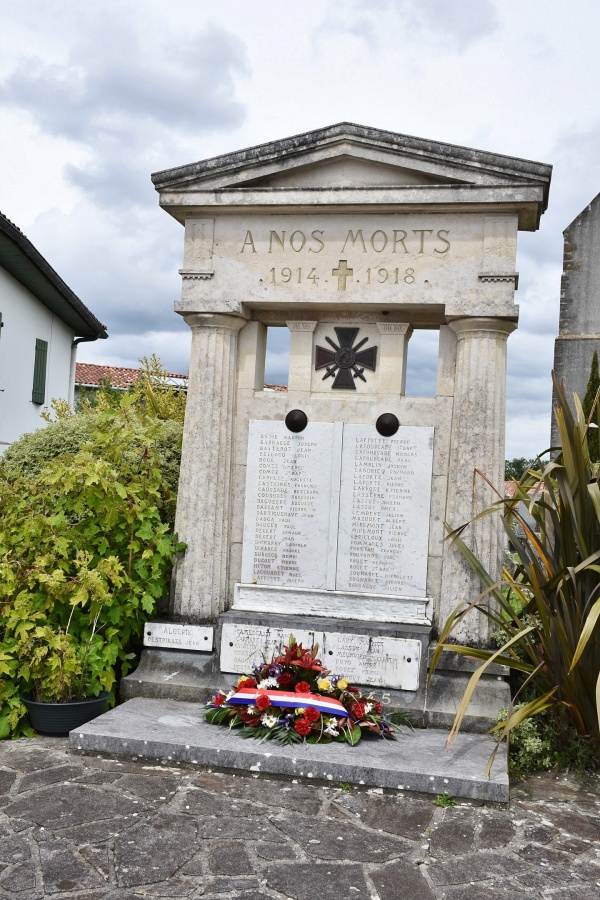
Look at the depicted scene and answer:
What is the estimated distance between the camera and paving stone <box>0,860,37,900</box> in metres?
3.29

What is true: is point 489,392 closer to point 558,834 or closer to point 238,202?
point 238,202

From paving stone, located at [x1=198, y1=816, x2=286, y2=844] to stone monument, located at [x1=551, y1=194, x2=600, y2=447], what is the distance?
11579 mm

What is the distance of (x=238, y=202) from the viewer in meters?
5.78

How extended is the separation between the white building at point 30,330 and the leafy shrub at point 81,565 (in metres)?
10.2

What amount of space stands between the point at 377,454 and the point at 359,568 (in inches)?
29.5

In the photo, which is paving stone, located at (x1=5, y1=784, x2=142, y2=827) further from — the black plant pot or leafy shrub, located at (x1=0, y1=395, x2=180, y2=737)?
leafy shrub, located at (x1=0, y1=395, x2=180, y2=737)

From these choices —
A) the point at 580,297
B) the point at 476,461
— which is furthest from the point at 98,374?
the point at 476,461

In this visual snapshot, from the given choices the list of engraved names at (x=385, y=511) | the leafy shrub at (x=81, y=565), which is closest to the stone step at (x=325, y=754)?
the leafy shrub at (x=81, y=565)

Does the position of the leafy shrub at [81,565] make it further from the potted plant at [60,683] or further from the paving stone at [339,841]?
the paving stone at [339,841]

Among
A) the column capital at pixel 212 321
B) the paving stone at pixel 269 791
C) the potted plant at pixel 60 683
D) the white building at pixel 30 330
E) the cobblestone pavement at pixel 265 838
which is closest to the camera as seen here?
the cobblestone pavement at pixel 265 838

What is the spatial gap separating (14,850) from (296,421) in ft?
10.2

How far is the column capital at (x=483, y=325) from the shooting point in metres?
5.40

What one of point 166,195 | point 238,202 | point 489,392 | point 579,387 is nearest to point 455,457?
point 489,392

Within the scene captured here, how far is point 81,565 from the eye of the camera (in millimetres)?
5242
